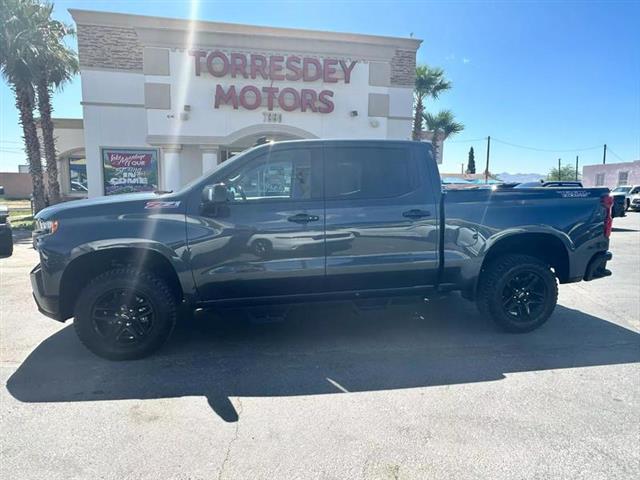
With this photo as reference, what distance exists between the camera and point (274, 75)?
47.9ft

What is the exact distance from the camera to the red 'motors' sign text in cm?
1416

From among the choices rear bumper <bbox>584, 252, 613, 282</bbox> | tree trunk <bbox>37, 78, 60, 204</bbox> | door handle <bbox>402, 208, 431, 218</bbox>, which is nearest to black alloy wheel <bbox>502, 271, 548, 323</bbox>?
rear bumper <bbox>584, 252, 613, 282</bbox>

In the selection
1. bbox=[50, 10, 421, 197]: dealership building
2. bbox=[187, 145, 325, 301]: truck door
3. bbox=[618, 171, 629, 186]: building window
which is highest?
bbox=[50, 10, 421, 197]: dealership building

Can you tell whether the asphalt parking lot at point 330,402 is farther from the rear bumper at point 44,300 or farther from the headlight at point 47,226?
the headlight at point 47,226

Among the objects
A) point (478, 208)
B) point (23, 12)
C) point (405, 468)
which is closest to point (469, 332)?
point (478, 208)

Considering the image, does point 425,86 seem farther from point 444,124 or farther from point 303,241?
point 303,241

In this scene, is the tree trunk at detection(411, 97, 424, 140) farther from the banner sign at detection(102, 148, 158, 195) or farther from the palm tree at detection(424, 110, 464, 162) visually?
the banner sign at detection(102, 148, 158, 195)

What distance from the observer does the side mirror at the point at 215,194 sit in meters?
3.58

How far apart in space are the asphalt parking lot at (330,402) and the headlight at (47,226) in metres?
1.24

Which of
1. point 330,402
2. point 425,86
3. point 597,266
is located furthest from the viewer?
point 425,86

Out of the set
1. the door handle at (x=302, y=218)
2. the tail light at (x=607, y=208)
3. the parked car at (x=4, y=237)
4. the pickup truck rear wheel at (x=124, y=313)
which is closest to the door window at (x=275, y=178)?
the door handle at (x=302, y=218)

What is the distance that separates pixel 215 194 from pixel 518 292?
3441 millimetres

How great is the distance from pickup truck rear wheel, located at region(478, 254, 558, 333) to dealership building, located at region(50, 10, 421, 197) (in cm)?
1128

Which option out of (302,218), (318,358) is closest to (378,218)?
(302,218)
